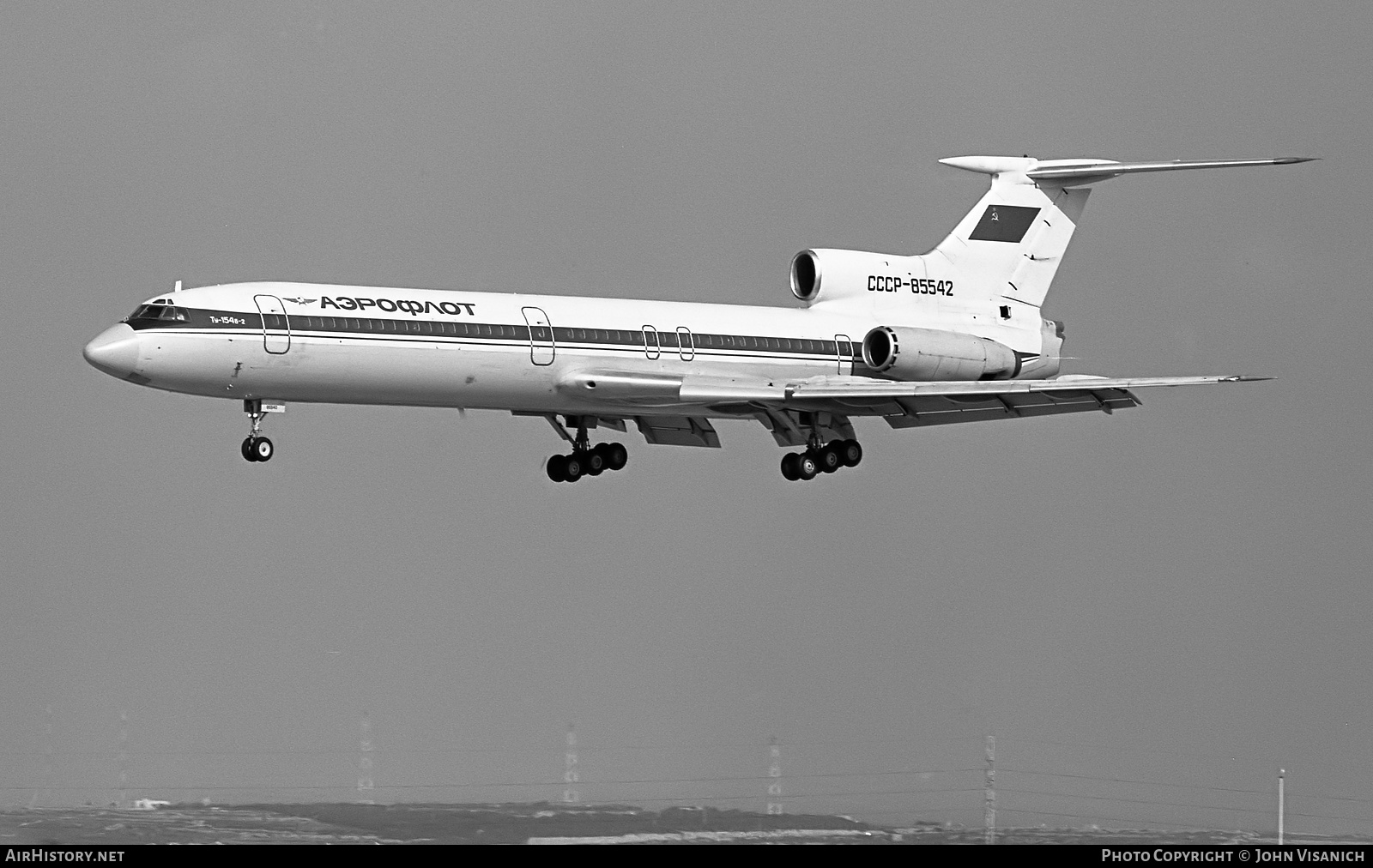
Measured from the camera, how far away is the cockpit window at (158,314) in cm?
3819

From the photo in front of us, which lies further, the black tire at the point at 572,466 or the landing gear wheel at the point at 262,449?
the black tire at the point at 572,466

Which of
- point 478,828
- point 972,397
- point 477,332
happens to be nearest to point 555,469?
point 477,332

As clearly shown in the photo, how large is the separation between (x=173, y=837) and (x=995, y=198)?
78.4 feet

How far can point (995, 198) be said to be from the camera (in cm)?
4956

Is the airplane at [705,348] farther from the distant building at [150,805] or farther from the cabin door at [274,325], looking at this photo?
the distant building at [150,805]

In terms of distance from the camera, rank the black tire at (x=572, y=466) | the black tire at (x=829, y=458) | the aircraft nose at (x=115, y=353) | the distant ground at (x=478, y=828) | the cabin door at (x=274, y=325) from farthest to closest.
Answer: the distant ground at (x=478, y=828), the black tire at (x=572, y=466), the black tire at (x=829, y=458), the cabin door at (x=274, y=325), the aircraft nose at (x=115, y=353)

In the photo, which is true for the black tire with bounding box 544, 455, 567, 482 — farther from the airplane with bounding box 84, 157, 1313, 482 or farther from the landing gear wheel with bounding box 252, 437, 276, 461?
the landing gear wheel with bounding box 252, 437, 276, 461

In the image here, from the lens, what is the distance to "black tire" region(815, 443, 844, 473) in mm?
46219

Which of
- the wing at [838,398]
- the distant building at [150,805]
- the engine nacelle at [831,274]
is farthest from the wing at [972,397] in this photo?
the distant building at [150,805]

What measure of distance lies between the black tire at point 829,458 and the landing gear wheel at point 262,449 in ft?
39.1

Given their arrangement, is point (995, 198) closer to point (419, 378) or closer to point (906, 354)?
point (906, 354)

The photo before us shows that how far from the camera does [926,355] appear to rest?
4575cm

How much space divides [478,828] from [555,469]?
1389 cm
